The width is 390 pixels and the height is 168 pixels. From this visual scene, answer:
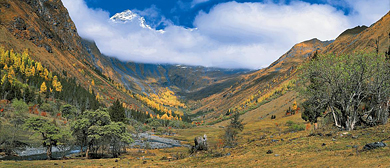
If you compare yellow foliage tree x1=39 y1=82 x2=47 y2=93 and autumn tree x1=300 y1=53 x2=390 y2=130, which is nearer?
autumn tree x1=300 y1=53 x2=390 y2=130

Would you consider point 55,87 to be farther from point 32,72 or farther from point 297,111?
point 297,111

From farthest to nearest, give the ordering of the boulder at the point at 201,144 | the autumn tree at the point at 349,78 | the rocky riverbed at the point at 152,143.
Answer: the rocky riverbed at the point at 152,143
the boulder at the point at 201,144
the autumn tree at the point at 349,78

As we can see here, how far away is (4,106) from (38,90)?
5916cm

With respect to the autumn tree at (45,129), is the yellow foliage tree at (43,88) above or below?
above

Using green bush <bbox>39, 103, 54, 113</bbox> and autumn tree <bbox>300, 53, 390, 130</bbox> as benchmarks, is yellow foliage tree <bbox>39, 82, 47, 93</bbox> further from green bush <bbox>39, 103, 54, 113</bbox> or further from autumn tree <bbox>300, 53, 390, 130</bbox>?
autumn tree <bbox>300, 53, 390, 130</bbox>

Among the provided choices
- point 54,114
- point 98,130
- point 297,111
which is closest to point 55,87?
point 54,114

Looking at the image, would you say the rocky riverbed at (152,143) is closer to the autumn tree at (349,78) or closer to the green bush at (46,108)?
the green bush at (46,108)

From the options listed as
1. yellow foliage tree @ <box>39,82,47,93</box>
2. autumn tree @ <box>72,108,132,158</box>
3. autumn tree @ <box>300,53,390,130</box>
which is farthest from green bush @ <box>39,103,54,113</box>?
autumn tree @ <box>300,53,390,130</box>

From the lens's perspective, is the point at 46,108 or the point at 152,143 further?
the point at 46,108

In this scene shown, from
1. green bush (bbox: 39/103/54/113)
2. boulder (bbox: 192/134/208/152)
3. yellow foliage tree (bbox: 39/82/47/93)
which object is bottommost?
boulder (bbox: 192/134/208/152)

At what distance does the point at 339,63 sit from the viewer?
121ft

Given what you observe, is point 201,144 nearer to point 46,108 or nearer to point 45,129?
point 45,129

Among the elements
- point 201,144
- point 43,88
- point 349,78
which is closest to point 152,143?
point 201,144

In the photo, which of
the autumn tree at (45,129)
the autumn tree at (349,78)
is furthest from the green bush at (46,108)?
the autumn tree at (349,78)
